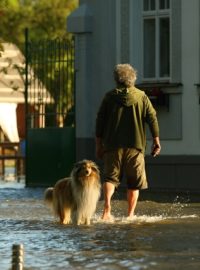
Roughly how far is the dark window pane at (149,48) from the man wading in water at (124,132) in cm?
759

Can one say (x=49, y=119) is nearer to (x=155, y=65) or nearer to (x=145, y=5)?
(x=155, y=65)

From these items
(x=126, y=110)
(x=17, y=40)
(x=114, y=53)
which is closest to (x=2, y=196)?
(x=114, y=53)

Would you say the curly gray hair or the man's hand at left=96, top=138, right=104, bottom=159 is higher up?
the curly gray hair

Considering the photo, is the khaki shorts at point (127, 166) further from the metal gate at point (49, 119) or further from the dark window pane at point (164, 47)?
the metal gate at point (49, 119)

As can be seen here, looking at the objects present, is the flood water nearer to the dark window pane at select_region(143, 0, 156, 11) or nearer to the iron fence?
the dark window pane at select_region(143, 0, 156, 11)

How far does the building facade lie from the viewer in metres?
20.8

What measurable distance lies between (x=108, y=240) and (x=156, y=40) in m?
10.6

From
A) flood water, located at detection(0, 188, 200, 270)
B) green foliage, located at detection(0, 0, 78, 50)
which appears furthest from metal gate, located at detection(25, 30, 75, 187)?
green foliage, located at detection(0, 0, 78, 50)

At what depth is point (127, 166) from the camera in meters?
14.3

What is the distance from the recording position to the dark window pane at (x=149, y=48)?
2178 cm

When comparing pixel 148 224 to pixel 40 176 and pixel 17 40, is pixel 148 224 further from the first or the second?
pixel 17 40

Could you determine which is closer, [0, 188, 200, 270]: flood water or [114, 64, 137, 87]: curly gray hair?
[0, 188, 200, 270]: flood water

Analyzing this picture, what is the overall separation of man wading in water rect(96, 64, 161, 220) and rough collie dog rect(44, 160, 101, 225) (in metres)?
0.66

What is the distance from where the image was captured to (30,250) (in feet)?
35.0
